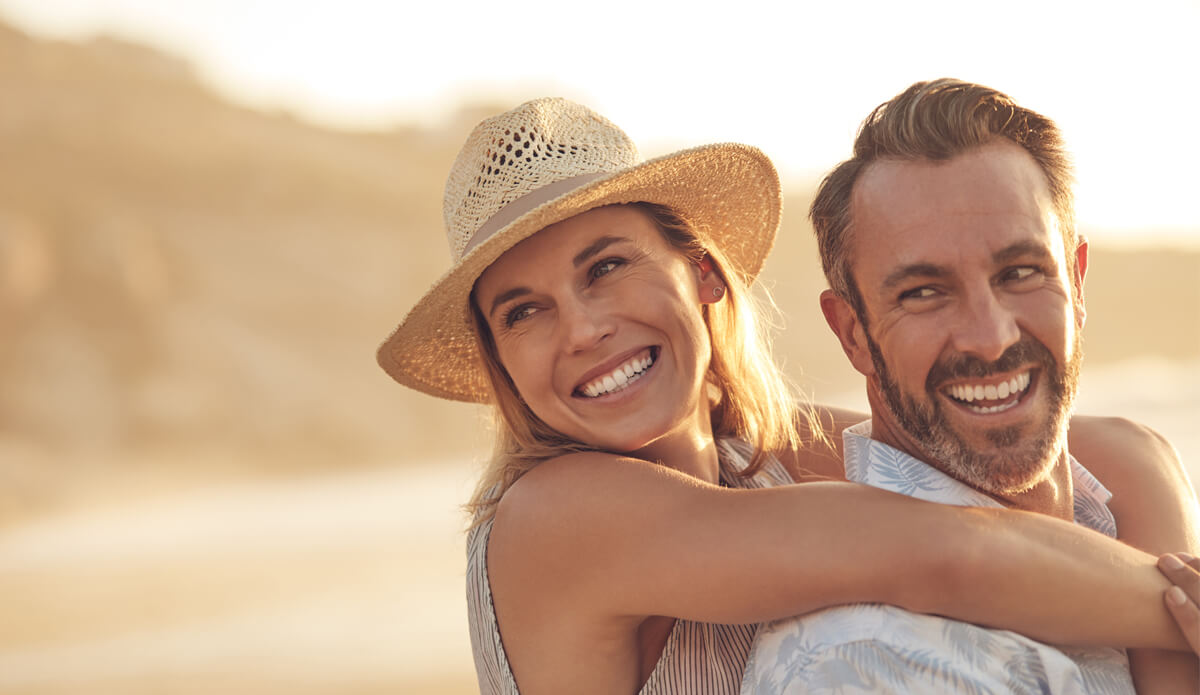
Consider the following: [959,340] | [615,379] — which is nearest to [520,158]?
[615,379]

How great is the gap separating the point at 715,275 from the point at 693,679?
4.21 ft

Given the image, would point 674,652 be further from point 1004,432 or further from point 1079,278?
point 1079,278

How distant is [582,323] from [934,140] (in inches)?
38.7

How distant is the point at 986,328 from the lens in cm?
245

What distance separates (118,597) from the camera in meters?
11.0

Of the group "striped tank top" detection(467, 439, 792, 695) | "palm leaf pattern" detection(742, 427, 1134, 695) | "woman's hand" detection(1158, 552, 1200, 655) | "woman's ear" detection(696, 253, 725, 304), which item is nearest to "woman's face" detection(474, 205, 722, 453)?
"woman's ear" detection(696, 253, 725, 304)

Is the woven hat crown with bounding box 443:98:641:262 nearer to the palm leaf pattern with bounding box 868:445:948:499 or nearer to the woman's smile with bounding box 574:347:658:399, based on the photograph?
the woman's smile with bounding box 574:347:658:399

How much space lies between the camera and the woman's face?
3.06m

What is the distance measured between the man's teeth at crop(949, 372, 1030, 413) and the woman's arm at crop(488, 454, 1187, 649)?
0.24 m

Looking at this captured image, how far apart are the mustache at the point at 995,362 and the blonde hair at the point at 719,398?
1.08 meters

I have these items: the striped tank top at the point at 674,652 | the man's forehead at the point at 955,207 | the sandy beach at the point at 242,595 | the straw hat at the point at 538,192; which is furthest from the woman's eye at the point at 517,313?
the sandy beach at the point at 242,595

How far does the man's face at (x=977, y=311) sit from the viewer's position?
2.48 metres

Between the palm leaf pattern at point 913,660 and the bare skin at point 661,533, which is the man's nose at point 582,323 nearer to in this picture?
the bare skin at point 661,533

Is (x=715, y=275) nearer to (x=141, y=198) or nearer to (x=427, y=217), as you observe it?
(x=141, y=198)
